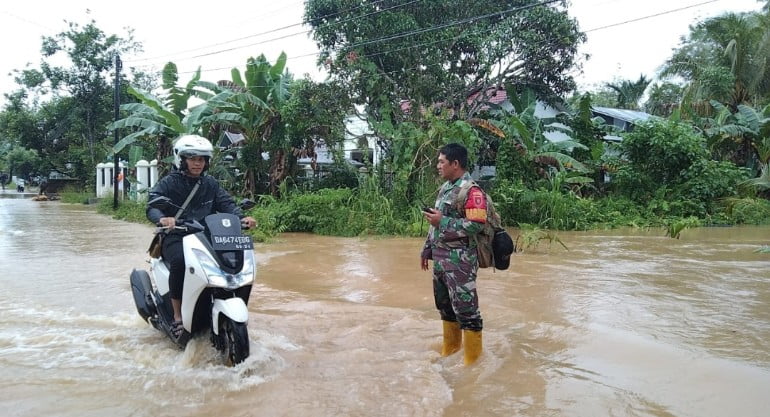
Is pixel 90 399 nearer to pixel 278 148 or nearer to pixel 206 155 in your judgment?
pixel 206 155

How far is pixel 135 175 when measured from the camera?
80.6 feet

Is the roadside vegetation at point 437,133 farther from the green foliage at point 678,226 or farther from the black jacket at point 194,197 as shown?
the black jacket at point 194,197

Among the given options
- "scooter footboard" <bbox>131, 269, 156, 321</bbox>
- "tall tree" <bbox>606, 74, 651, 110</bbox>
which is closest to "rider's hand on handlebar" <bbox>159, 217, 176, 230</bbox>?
"scooter footboard" <bbox>131, 269, 156, 321</bbox>

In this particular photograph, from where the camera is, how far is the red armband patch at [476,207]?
3857 mm

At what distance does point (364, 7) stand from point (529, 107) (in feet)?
17.7

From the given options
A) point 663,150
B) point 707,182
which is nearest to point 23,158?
point 663,150

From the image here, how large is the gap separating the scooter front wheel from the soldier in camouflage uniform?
1.36 m

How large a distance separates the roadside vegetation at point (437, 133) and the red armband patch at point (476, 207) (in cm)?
842

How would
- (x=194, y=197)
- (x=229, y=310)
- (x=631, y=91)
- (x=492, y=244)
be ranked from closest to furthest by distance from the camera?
(x=229, y=310), (x=492, y=244), (x=194, y=197), (x=631, y=91)

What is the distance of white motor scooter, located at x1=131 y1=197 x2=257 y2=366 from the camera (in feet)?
12.4

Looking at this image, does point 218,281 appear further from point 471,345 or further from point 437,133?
point 437,133

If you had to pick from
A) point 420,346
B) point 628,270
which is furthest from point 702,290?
point 420,346

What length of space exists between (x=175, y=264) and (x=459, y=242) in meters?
1.92

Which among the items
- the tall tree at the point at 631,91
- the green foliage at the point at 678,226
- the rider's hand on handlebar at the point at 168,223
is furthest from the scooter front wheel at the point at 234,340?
the tall tree at the point at 631,91
